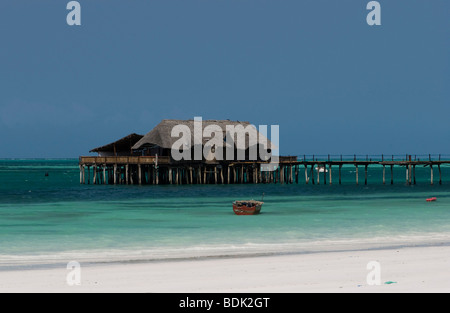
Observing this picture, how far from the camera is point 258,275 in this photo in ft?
41.6

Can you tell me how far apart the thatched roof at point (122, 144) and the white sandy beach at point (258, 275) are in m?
47.2

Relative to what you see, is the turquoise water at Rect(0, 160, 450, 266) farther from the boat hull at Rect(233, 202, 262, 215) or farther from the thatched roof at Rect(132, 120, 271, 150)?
the thatched roof at Rect(132, 120, 271, 150)

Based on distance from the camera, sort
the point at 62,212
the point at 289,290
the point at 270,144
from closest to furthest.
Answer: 1. the point at 289,290
2. the point at 62,212
3. the point at 270,144

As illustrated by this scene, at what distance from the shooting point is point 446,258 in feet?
47.9

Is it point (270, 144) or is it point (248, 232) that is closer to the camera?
point (248, 232)

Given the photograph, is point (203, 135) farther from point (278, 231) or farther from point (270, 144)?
point (278, 231)

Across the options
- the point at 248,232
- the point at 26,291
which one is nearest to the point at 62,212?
the point at 248,232

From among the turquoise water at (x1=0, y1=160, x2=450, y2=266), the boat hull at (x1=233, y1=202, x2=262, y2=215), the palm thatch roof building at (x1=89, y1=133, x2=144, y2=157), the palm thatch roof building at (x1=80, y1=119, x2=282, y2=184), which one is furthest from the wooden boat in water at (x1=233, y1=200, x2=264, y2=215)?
the palm thatch roof building at (x1=89, y1=133, x2=144, y2=157)

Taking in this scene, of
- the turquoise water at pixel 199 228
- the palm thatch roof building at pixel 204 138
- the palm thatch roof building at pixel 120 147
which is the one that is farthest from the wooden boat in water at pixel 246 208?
the palm thatch roof building at pixel 120 147

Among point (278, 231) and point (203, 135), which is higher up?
point (203, 135)

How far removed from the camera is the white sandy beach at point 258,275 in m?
11.3

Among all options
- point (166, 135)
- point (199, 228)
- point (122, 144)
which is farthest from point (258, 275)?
point (122, 144)
